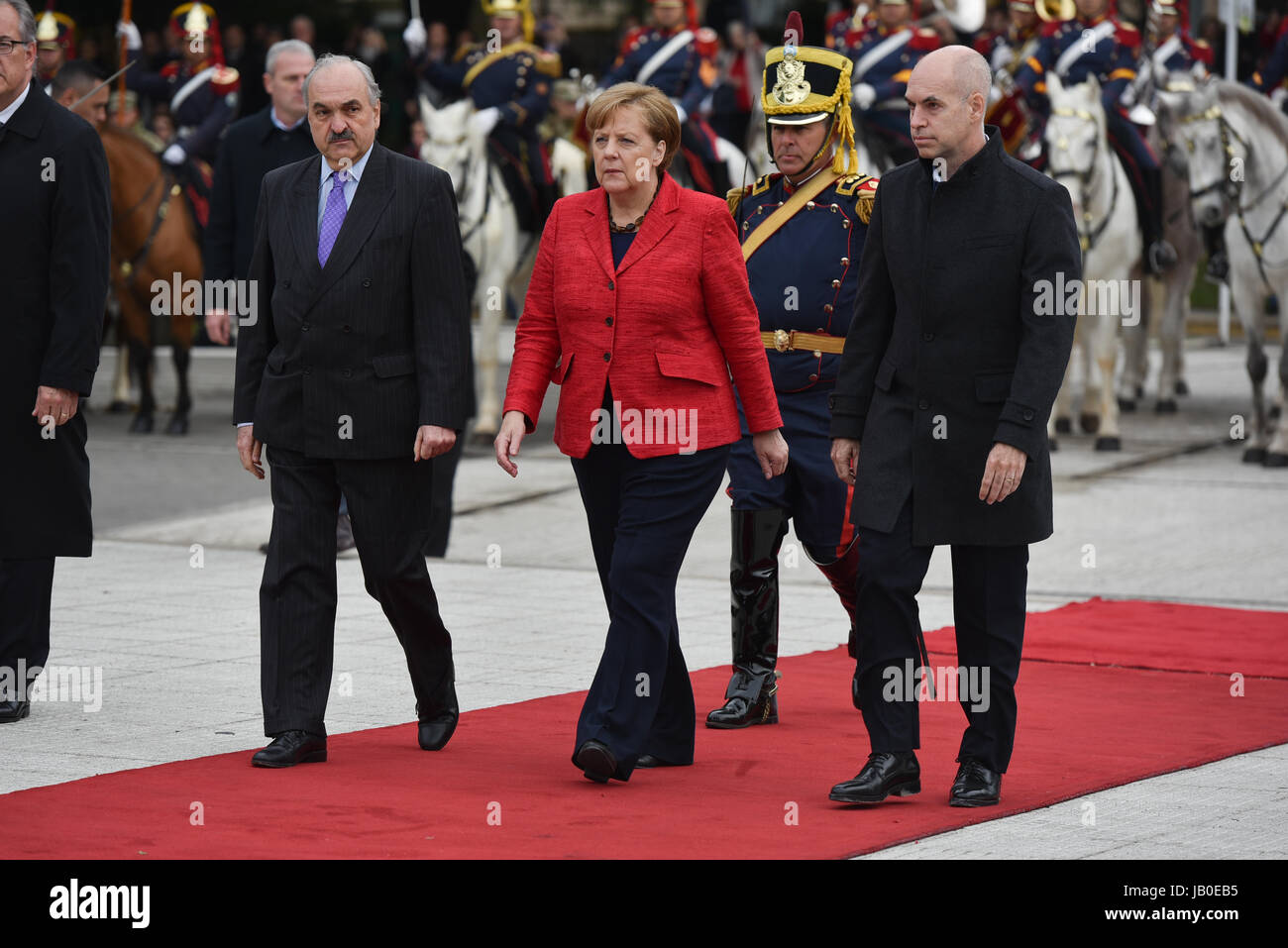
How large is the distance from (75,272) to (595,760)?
240 cm

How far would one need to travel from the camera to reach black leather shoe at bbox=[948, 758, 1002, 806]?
626cm

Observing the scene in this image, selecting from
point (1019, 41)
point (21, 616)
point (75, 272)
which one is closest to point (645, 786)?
point (21, 616)

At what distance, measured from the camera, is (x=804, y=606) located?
34.1 ft

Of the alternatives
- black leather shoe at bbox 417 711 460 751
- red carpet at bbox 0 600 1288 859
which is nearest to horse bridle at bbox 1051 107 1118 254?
red carpet at bbox 0 600 1288 859

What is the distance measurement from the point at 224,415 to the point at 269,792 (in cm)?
1258

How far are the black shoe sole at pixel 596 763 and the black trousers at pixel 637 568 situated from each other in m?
0.03

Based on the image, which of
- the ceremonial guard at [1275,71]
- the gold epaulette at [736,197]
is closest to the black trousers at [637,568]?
the gold epaulette at [736,197]

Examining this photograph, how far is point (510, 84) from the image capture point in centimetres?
1667

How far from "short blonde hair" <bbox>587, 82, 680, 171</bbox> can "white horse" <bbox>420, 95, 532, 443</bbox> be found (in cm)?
942

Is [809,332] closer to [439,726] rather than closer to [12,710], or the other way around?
[439,726]

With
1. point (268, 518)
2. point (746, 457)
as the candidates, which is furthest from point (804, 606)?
point (268, 518)

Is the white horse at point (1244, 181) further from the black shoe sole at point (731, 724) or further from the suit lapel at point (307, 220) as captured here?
the suit lapel at point (307, 220)

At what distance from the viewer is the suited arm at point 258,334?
22.9 ft

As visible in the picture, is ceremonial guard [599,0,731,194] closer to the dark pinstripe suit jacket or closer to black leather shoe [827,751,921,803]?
the dark pinstripe suit jacket
